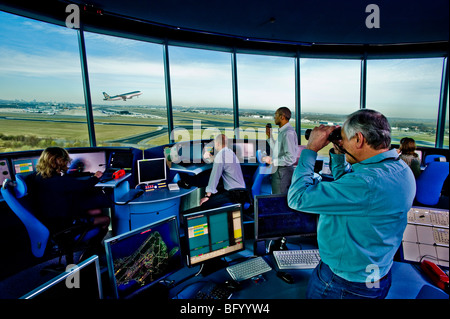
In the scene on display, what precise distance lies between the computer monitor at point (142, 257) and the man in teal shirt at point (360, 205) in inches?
31.1

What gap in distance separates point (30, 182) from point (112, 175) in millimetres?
1116

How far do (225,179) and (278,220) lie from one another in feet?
4.72

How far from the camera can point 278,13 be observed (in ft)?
12.0

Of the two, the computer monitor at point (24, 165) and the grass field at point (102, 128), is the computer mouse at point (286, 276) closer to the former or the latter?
the grass field at point (102, 128)

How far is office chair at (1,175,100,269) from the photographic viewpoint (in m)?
2.22

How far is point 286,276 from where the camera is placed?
4.76 feet

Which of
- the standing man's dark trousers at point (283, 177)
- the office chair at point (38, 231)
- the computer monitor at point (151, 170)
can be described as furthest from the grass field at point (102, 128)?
the standing man's dark trousers at point (283, 177)

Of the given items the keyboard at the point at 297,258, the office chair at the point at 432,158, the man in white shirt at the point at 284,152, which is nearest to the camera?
the keyboard at the point at 297,258

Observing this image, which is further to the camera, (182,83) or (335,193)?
(182,83)

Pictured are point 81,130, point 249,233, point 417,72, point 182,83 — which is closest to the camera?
point 249,233

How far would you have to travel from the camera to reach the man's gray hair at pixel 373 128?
3.26ft

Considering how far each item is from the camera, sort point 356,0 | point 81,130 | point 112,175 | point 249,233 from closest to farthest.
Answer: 1. point 249,233
2. point 356,0
3. point 112,175
4. point 81,130

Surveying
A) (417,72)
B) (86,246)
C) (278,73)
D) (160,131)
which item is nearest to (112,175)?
(86,246)

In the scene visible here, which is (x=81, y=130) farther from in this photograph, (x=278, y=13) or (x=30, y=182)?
(x=278, y=13)
